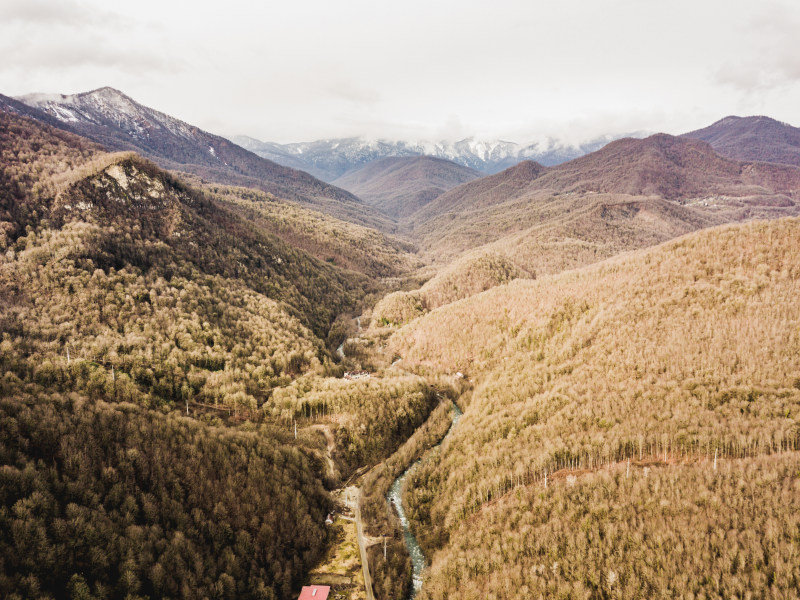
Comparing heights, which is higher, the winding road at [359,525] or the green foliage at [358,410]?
the green foliage at [358,410]

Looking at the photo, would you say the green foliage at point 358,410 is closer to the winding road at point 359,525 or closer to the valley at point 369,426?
the valley at point 369,426

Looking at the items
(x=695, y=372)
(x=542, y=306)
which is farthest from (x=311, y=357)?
(x=695, y=372)

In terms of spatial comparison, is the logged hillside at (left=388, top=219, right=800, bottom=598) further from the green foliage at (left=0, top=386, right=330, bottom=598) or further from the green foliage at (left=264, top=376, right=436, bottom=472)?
the green foliage at (left=0, top=386, right=330, bottom=598)

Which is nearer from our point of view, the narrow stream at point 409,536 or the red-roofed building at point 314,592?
the red-roofed building at point 314,592

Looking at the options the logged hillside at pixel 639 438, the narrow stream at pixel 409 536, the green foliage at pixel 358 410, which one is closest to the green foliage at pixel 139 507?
the narrow stream at pixel 409 536

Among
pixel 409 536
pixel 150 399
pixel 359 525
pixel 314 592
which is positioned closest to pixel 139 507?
pixel 314 592

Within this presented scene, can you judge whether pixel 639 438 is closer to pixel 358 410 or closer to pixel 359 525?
pixel 359 525
